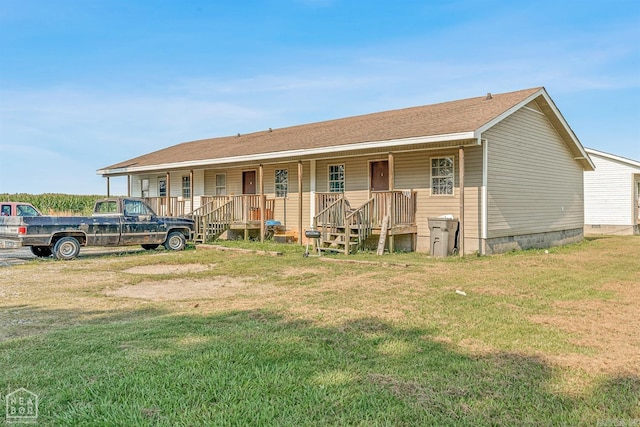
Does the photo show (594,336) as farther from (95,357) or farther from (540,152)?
(540,152)

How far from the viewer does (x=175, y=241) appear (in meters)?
14.4

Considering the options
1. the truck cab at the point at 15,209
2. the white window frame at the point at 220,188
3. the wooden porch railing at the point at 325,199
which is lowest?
the truck cab at the point at 15,209

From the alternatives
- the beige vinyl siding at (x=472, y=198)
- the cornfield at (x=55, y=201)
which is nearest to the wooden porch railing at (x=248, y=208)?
the beige vinyl siding at (x=472, y=198)

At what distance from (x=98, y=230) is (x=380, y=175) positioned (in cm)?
873

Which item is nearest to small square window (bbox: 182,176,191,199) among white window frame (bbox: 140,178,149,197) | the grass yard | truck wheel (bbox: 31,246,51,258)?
white window frame (bbox: 140,178,149,197)

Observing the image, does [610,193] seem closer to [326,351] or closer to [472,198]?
[472,198]

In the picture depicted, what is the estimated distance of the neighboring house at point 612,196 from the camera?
2227cm

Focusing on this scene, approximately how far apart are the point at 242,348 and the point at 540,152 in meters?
14.7

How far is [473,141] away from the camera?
38.1 feet

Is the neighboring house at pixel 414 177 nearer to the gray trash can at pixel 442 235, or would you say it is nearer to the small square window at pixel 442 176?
the small square window at pixel 442 176

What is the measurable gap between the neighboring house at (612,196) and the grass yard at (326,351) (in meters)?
16.8

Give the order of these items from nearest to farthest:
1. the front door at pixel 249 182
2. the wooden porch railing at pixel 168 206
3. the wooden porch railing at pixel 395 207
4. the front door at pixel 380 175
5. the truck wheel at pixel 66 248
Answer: the truck wheel at pixel 66 248
the wooden porch railing at pixel 395 207
the front door at pixel 380 175
the front door at pixel 249 182
the wooden porch railing at pixel 168 206

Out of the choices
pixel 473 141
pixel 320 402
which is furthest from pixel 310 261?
pixel 320 402

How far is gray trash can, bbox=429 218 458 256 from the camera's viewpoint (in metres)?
12.2
